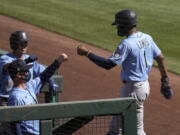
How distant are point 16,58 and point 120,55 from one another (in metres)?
1.18

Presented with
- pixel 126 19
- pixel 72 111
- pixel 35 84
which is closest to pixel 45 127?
pixel 72 111

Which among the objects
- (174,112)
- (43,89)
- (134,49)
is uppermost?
(134,49)

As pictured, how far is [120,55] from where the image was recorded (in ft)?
22.8

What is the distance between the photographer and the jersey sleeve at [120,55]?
6918mm

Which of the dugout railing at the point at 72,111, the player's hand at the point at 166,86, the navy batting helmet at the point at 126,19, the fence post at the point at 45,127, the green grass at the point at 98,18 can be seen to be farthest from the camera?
the green grass at the point at 98,18

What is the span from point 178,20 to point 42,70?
11526 mm

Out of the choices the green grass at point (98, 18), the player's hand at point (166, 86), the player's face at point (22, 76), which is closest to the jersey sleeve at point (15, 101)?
the player's face at point (22, 76)

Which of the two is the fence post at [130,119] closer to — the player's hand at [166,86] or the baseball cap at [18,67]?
the baseball cap at [18,67]

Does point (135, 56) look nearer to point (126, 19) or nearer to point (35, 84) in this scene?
point (126, 19)

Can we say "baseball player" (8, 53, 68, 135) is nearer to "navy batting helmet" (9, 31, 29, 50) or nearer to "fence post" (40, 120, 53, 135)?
"fence post" (40, 120, 53, 135)

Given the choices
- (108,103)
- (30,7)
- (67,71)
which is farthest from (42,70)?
(30,7)

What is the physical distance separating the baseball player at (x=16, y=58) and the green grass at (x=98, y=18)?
6807 millimetres

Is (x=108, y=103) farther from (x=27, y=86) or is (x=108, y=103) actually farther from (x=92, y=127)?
(x=92, y=127)

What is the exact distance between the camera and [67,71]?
12.6m
